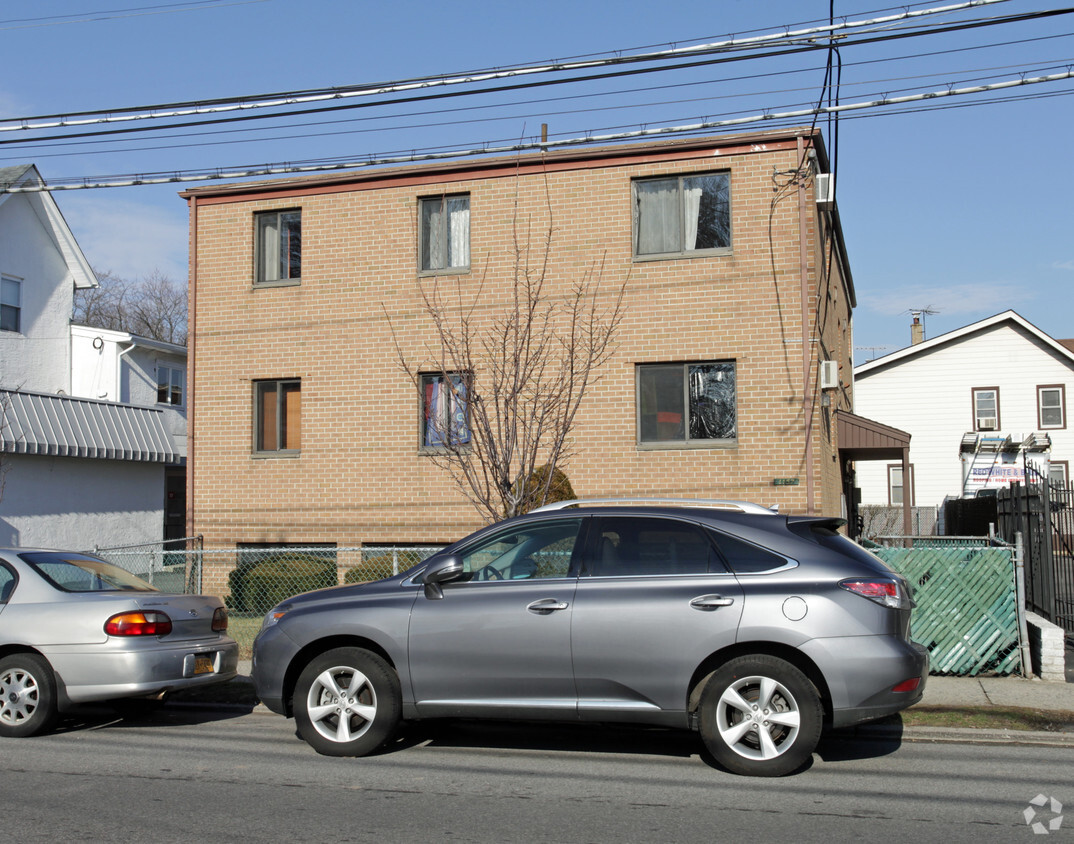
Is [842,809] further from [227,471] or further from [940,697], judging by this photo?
[227,471]

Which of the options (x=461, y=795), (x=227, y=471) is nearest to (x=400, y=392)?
(x=227, y=471)

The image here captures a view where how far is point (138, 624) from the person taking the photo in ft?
26.0

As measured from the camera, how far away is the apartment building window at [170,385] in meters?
28.4

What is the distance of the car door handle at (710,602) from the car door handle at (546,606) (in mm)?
817

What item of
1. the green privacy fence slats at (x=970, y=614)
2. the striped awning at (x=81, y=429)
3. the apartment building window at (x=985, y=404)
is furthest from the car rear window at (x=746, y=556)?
the apartment building window at (x=985, y=404)

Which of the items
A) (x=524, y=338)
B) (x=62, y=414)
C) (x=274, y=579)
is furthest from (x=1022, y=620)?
(x=62, y=414)

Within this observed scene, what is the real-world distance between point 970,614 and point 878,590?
4.28m

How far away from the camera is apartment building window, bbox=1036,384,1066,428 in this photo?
33844mm

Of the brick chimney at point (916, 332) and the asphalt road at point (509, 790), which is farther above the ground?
the brick chimney at point (916, 332)

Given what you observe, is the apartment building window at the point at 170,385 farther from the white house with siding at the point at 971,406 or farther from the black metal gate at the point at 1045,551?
the black metal gate at the point at 1045,551

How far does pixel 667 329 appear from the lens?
15.3m

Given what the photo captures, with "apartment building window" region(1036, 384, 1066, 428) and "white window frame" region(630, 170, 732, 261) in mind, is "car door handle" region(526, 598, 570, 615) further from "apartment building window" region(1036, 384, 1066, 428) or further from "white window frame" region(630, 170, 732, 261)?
"apartment building window" region(1036, 384, 1066, 428)

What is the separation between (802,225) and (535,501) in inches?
218

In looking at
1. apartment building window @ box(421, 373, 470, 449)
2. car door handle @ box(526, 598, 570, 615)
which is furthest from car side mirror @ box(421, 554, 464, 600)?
apartment building window @ box(421, 373, 470, 449)
